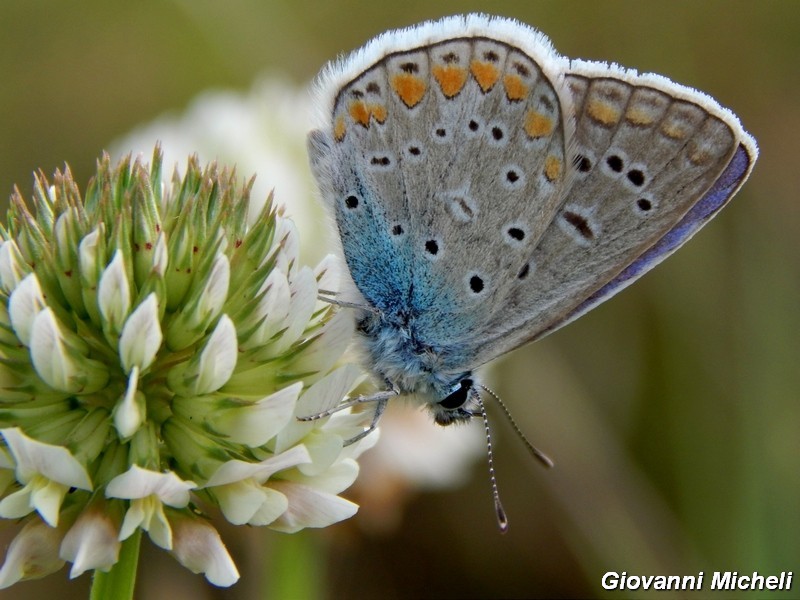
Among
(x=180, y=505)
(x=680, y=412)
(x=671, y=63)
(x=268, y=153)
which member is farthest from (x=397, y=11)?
(x=180, y=505)

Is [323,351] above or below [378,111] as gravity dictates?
below

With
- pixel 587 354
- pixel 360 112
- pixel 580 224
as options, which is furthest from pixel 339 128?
pixel 587 354

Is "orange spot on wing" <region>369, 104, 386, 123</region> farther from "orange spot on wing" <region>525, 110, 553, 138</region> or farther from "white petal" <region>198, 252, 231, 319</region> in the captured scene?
"white petal" <region>198, 252, 231, 319</region>

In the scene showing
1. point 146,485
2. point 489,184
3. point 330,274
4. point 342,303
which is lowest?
point 146,485

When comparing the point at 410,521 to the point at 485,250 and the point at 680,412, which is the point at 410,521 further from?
the point at 485,250

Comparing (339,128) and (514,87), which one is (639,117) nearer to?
(514,87)

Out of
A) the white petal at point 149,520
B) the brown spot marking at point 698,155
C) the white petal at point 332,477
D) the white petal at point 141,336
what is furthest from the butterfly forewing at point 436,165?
the white petal at point 149,520
